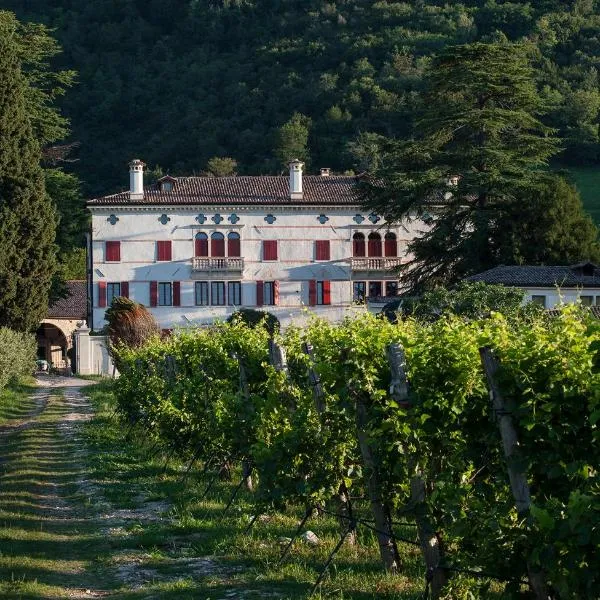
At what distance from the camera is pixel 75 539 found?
13.6 meters

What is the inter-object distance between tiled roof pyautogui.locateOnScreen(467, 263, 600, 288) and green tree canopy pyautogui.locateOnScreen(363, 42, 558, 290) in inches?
99.7

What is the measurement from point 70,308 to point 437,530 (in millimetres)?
80386

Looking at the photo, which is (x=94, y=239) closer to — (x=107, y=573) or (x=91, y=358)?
(x=91, y=358)

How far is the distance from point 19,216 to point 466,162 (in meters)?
18.8

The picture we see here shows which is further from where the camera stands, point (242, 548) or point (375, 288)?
point (375, 288)

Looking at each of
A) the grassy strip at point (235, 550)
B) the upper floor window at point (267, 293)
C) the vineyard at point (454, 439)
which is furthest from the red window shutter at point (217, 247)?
the vineyard at point (454, 439)

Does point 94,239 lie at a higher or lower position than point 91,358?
higher

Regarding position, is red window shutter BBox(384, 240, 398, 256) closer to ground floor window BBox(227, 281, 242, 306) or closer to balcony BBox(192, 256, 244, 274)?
balcony BBox(192, 256, 244, 274)

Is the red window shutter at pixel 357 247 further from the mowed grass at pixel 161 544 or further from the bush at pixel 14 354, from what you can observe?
the mowed grass at pixel 161 544

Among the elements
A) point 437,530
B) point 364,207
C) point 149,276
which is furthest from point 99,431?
point 149,276

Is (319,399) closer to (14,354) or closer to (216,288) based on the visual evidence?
(14,354)

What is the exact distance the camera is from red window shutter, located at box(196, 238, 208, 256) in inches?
2849

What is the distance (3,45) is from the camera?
47.4 m

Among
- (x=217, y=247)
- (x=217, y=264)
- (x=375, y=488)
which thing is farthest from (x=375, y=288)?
(x=375, y=488)
